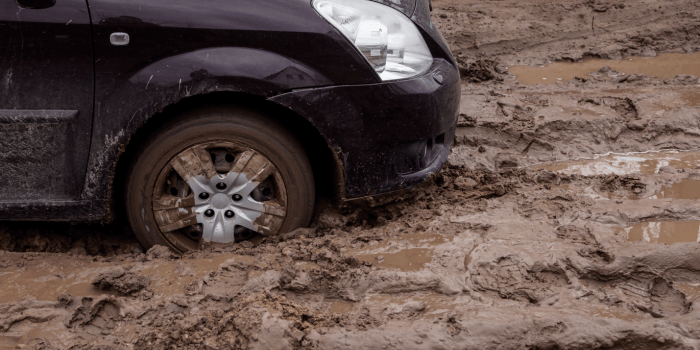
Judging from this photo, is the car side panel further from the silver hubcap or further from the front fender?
the silver hubcap

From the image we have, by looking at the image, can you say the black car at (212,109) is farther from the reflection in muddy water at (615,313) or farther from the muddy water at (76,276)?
the reflection in muddy water at (615,313)

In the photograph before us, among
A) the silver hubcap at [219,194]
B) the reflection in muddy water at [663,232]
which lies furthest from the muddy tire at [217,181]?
the reflection in muddy water at [663,232]

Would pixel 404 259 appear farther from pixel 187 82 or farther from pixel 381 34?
pixel 187 82

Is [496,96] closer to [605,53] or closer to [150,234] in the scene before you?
[605,53]

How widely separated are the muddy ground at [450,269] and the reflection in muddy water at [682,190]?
1cm

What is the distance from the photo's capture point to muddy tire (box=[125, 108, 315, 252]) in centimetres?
272

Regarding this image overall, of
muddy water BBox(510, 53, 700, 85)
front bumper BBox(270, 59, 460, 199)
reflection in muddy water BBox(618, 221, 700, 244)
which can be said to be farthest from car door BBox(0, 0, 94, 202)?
muddy water BBox(510, 53, 700, 85)

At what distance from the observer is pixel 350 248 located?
2867mm

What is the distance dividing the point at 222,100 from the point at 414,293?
126cm

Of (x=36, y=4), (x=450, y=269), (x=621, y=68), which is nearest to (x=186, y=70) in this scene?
(x=36, y=4)

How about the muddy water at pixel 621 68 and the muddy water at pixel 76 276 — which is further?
the muddy water at pixel 621 68

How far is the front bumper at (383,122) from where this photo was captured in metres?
2.66

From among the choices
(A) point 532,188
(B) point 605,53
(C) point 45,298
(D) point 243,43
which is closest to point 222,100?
(D) point 243,43

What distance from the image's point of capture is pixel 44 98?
2537 millimetres
